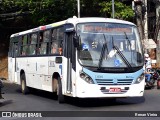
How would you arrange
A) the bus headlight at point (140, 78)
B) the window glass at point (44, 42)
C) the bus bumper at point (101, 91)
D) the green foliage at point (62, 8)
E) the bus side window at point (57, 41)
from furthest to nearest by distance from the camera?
the green foliage at point (62, 8) < the window glass at point (44, 42) < the bus side window at point (57, 41) < the bus headlight at point (140, 78) < the bus bumper at point (101, 91)

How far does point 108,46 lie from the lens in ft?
43.6

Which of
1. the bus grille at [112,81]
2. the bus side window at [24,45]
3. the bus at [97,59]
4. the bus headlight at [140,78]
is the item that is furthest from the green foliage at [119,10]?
the bus grille at [112,81]

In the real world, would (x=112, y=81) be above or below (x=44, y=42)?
below

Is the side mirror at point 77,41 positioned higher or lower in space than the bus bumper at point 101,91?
higher

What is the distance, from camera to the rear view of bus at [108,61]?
508 inches

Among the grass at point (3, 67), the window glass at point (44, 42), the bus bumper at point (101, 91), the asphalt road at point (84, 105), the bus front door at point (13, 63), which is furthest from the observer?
the grass at point (3, 67)

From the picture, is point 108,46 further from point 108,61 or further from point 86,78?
point 86,78

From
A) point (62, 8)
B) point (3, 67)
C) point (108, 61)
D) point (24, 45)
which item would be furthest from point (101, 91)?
point (3, 67)

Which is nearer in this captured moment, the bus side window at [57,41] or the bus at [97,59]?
the bus at [97,59]

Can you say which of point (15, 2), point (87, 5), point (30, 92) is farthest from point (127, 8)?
point (30, 92)

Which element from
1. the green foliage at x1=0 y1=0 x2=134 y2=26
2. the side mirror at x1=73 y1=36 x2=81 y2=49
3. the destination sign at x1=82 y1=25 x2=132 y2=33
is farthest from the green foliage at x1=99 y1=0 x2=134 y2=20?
the side mirror at x1=73 y1=36 x2=81 y2=49

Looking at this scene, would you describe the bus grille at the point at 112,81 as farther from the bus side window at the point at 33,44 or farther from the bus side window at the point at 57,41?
the bus side window at the point at 33,44

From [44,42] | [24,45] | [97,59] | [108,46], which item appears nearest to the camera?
[97,59]

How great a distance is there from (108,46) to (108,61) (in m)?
0.50
